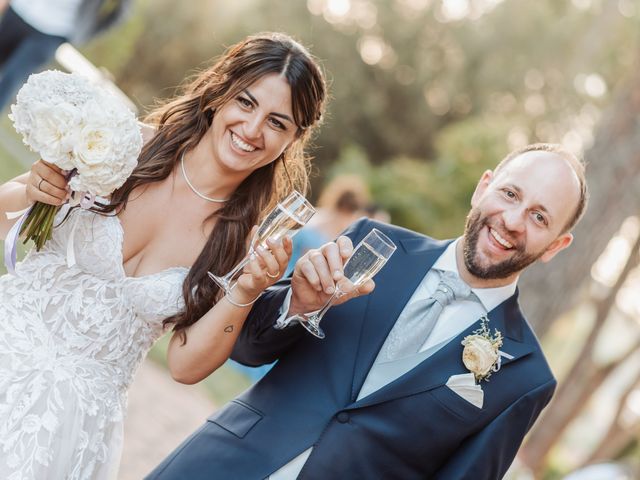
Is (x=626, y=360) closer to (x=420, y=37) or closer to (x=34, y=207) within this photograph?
(x=34, y=207)

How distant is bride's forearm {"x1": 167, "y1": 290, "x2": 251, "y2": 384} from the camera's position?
287 cm

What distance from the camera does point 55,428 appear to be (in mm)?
2824

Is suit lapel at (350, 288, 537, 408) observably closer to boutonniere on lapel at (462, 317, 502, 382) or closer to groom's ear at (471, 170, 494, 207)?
boutonniere on lapel at (462, 317, 502, 382)

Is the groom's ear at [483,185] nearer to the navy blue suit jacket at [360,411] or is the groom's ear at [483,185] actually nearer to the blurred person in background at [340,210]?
the navy blue suit jacket at [360,411]

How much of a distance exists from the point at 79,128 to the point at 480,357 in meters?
1.54

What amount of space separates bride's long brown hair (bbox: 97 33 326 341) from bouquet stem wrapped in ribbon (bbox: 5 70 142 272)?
1.17 feet

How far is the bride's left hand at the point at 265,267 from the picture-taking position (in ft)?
8.70

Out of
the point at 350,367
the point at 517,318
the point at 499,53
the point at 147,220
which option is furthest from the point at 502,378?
the point at 499,53

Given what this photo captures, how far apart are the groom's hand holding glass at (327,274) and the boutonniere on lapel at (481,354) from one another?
468 mm

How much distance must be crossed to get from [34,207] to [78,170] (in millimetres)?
291

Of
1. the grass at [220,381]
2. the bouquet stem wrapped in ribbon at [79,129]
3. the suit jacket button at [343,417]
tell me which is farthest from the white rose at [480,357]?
the grass at [220,381]

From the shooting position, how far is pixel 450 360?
2936mm

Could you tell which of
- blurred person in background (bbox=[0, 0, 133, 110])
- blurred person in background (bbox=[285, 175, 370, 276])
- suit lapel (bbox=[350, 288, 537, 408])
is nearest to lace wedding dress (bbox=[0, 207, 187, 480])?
suit lapel (bbox=[350, 288, 537, 408])

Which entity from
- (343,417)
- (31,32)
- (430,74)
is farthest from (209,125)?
(430,74)
